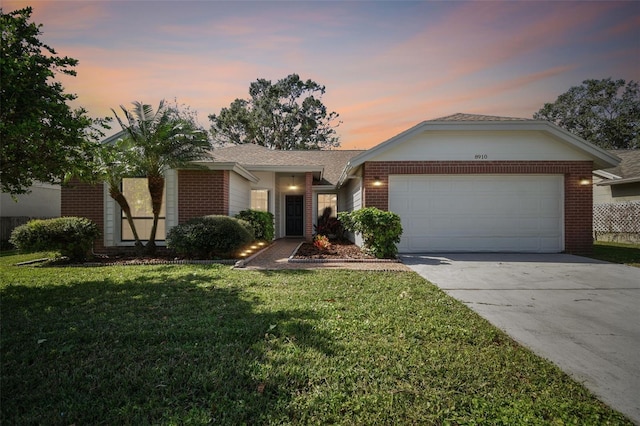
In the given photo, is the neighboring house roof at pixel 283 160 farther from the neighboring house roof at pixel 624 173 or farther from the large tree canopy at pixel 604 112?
the large tree canopy at pixel 604 112

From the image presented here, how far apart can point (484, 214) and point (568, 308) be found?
6.02 metres

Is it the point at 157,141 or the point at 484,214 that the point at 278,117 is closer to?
the point at 157,141

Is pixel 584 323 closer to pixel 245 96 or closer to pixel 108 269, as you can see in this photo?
pixel 108 269

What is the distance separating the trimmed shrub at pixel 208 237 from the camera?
321 inches

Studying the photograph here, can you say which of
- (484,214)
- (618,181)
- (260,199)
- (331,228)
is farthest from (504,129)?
(618,181)

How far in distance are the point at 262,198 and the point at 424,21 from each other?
9.28 m

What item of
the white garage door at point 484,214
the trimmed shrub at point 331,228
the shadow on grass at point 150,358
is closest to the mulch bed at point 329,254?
the white garage door at point 484,214

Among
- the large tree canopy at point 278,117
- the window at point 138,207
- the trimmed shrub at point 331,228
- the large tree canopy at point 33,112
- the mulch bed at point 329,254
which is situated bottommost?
the mulch bed at point 329,254

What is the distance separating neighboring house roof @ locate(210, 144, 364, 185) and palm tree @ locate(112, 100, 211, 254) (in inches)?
34.4

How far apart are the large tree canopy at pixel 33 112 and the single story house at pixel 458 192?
430 cm

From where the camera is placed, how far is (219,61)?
29.5 ft

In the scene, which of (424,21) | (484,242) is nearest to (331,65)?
(424,21)

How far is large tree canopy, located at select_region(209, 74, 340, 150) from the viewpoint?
31.1 meters

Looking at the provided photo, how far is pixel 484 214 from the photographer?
9906 millimetres
